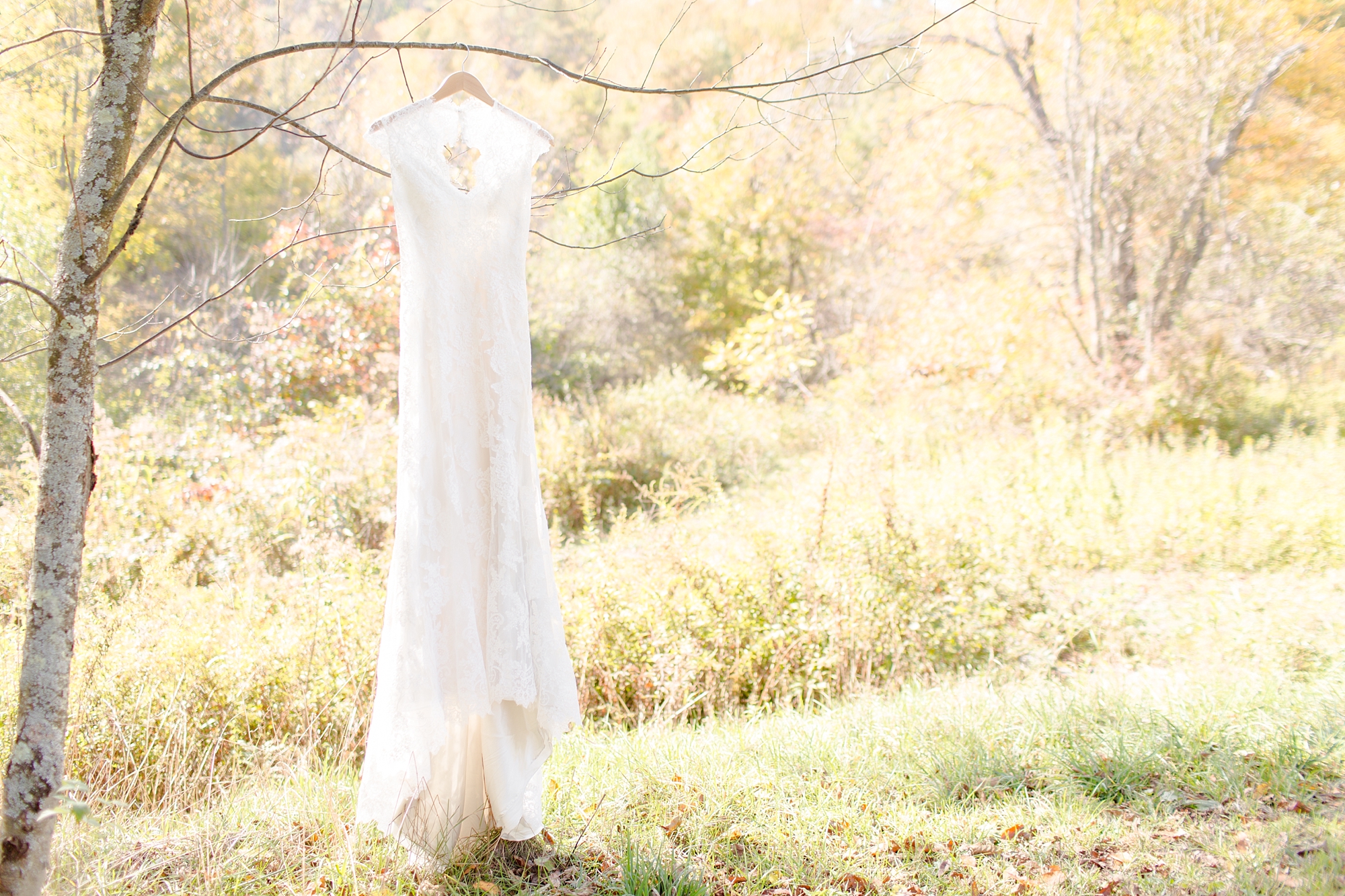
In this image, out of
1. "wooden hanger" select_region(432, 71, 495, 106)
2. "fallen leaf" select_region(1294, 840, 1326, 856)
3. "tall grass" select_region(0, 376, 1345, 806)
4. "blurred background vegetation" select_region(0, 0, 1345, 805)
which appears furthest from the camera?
"blurred background vegetation" select_region(0, 0, 1345, 805)

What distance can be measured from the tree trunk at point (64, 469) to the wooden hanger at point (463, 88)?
57cm

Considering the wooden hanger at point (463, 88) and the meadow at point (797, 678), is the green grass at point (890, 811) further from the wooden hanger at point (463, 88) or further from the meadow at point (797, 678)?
the wooden hanger at point (463, 88)

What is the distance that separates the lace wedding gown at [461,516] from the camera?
5.61 ft

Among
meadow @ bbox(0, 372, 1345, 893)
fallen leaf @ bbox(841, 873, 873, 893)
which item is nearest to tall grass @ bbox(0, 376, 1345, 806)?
meadow @ bbox(0, 372, 1345, 893)

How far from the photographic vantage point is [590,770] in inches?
100

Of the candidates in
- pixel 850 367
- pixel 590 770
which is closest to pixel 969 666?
pixel 590 770

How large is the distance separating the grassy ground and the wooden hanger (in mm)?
1846

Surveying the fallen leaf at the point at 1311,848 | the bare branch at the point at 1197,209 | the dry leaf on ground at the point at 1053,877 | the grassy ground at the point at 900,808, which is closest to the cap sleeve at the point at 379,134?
the grassy ground at the point at 900,808

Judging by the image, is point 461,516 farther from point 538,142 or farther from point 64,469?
point 538,142

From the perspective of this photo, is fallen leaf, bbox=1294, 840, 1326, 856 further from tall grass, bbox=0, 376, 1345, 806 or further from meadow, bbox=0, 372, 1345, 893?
tall grass, bbox=0, 376, 1345, 806

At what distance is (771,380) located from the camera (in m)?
10.8

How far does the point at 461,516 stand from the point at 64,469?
75 centimetres

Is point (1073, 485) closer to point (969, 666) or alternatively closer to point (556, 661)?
point (969, 666)

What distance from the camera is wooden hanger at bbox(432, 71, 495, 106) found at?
182 cm
